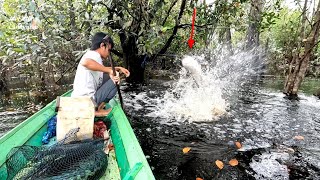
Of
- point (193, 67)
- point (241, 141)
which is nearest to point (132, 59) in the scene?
point (193, 67)

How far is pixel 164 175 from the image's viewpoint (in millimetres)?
3941

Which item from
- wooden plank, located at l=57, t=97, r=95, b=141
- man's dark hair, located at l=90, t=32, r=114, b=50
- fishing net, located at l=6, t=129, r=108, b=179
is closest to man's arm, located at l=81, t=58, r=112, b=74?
man's dark hair, located at l=90, t=32, r=114, b=50

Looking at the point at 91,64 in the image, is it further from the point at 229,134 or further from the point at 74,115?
the point at 229,134

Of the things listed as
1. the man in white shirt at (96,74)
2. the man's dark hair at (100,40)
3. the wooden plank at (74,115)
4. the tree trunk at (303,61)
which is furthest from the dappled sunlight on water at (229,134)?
the man's dark hair at (100,40)

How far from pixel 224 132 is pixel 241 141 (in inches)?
21.9

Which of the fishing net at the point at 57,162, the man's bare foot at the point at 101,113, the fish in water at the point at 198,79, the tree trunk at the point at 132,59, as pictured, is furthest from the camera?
the tree trunk at the point at 132,59

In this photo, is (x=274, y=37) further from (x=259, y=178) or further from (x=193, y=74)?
(x=259, y=178)

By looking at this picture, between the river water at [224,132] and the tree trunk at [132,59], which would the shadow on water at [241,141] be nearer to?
the river water at [224,132]

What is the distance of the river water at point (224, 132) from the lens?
160 inches

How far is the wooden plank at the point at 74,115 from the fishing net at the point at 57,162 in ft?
1.26

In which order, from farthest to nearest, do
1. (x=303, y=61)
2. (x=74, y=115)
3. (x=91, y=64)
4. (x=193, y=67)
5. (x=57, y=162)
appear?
(x=303, y=61), (x=193, y=67), (x=91, y=64), (x=74, y=115), (x=57, y=162)

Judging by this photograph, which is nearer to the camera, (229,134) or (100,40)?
(100,40)

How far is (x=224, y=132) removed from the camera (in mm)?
5613

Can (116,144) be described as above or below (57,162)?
below
